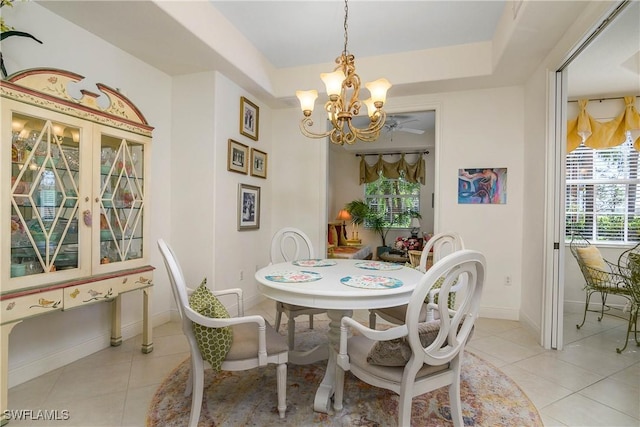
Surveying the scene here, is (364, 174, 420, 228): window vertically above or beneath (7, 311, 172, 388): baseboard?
above

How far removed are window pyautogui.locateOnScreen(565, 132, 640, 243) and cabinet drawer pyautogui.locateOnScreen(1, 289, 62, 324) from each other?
4774 millimetres

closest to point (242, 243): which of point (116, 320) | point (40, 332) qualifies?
point (116, 320)

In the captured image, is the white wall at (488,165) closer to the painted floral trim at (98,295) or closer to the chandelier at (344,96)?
the chandelier at (344,96)

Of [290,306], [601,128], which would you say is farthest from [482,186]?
[290,306]

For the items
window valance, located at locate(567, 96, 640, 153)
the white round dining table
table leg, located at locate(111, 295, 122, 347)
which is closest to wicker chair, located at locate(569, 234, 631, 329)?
window valance, located at locate(567, 96, 640, 153)

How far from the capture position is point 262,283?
1.78 m

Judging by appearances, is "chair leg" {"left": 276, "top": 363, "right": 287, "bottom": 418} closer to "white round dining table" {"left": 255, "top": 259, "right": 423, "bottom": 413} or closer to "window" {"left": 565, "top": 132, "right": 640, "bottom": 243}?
"white round dining table" {"left": 255, "top": 259, "right": 423, "bottom": 413}

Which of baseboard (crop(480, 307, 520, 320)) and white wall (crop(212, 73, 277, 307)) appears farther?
baseboard (crop(480, 307, 520, 320))

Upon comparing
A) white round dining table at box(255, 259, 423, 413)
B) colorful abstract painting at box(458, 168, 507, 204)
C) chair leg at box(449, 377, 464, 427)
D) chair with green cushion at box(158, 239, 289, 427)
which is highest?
colorful abstract painting at box(458, 168, 507, 204)

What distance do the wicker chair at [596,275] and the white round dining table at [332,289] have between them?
2.28 metres

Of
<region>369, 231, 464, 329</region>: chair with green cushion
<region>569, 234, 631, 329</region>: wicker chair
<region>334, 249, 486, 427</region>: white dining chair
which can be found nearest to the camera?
<region>334, 249, 486, 427</region>: white dining chair

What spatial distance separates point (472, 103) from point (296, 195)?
2.30 meters

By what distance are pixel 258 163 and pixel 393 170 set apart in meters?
4.22

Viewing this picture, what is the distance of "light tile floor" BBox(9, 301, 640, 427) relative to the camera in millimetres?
1726
